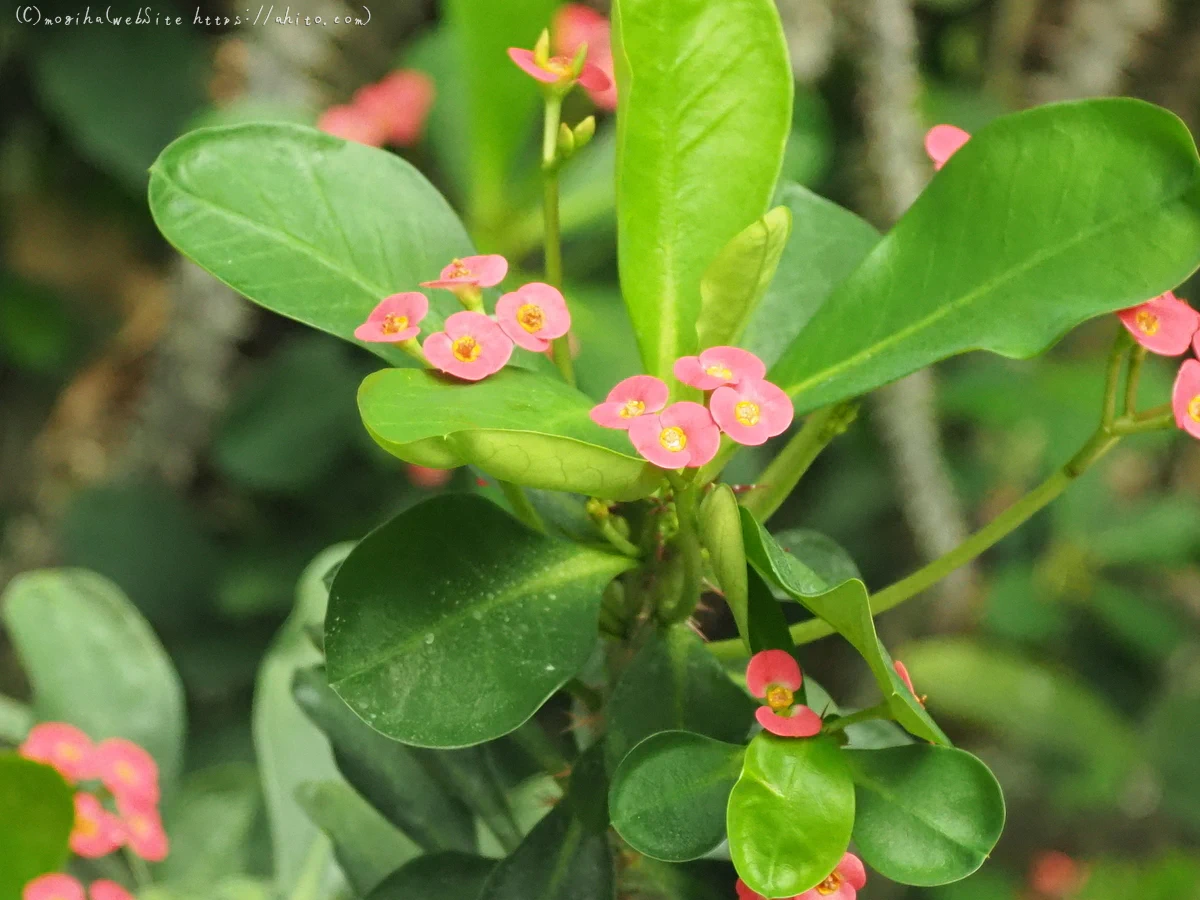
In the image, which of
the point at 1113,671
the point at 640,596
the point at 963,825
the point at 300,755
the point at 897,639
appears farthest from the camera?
the point at 1113,671

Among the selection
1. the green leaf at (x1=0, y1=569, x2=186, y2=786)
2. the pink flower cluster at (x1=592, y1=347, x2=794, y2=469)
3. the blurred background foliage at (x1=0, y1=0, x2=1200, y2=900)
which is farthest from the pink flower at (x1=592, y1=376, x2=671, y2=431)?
the blurred background foliage at (x1=0, y1=0, x2=1200, y2=900)

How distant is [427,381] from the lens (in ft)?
1.29

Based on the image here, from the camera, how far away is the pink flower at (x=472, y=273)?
16.9 inches

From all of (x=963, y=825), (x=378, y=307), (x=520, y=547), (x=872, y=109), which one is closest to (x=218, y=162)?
(x=378, y=307)

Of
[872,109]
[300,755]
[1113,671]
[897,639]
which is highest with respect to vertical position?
[872,109]

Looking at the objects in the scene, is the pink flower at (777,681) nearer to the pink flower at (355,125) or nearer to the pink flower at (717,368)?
the pink flower at (717,368)

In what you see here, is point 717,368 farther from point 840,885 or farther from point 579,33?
point 579,33

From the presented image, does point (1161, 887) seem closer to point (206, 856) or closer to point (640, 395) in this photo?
point (206, 856)

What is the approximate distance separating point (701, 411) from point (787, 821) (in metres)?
0.14

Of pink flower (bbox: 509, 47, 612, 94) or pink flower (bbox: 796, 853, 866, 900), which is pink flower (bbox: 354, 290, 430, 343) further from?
pink flower (bbox: 796, 853, 866, 900)

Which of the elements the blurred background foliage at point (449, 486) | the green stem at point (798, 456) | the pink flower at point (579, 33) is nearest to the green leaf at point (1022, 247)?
the green stem at point (798, 456)

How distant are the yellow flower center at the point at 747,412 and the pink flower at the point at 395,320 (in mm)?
122

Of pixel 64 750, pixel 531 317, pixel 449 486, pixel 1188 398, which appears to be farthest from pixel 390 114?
pixel 1188 398

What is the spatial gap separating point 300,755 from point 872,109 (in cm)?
101
